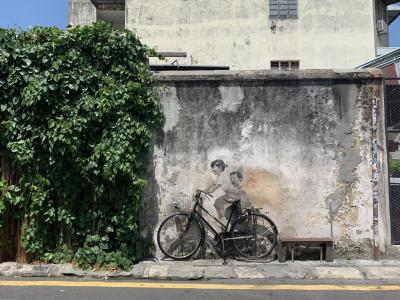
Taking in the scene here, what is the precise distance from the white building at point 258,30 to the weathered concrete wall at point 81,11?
2518 mm

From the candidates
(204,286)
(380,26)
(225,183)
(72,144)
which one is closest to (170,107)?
(225,183)

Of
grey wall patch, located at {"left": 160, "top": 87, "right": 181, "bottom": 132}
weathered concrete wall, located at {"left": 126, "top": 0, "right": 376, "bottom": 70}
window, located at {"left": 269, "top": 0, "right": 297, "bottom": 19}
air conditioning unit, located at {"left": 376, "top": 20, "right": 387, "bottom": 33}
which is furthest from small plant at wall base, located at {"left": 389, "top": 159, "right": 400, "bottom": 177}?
air conditioning unit, located at {"left": 376, "top": 20, "right": 387, "bottom": 33}

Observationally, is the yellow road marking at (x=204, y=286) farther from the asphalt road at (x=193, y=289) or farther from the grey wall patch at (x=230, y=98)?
the grey wall patch at (x=230, y=98)

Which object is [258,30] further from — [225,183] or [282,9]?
[225,183]

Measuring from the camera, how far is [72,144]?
23.0 ft

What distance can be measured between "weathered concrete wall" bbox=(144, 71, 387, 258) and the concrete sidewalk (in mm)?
703

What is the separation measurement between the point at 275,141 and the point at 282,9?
15.6 metres

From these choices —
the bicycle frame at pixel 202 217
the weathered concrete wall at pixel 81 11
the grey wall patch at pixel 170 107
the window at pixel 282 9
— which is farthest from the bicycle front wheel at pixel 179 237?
the weathered concrete wall at pixel 81 11

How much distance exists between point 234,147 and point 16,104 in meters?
3.44

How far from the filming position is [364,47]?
2130 centimetres

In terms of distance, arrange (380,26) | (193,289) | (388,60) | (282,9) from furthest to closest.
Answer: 1. (380,26)
2. (282,9)
3. (388,60)
4. (193,289)

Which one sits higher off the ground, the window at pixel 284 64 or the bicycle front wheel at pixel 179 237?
the window at pixel 284 64

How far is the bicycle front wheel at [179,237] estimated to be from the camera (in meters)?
7.55

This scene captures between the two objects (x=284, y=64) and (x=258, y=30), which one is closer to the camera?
(x=258, y=30)
